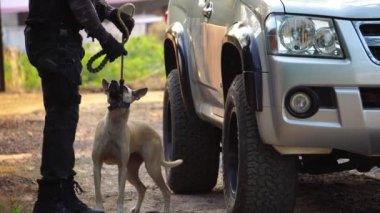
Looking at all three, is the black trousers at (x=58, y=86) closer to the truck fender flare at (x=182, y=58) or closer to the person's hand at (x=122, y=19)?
the person's hand at (x=122, y=19)

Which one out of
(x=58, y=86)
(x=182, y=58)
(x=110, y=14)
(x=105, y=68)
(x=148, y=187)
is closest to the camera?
(x=58, y=86)

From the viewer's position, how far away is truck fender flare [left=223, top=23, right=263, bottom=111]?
15.5ft

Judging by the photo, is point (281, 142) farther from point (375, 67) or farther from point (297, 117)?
point (375, 67)

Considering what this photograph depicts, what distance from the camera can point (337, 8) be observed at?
4.66 metres

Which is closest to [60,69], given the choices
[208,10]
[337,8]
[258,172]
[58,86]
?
[58,86]

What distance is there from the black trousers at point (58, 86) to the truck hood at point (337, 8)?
147 cm

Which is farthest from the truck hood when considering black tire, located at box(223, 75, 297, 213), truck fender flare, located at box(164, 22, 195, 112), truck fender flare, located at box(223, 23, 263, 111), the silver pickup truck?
truck fender flare, located at box(164, 22, 195, 112)

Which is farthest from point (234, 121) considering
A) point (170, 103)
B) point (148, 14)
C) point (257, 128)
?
point (148, 14)

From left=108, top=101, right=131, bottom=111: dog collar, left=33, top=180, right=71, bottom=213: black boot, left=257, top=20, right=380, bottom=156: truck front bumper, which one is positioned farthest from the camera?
left=108, top=101, right=131, bottom=111: dog collar

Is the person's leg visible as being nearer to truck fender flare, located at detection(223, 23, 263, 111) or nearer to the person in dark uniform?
the person in dark uniform

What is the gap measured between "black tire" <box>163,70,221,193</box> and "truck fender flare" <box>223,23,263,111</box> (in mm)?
1919

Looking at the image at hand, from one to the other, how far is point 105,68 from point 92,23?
13.0m

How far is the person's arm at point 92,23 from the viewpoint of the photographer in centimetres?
517

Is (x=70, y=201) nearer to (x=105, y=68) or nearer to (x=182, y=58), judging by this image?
(x=182, y=58)
